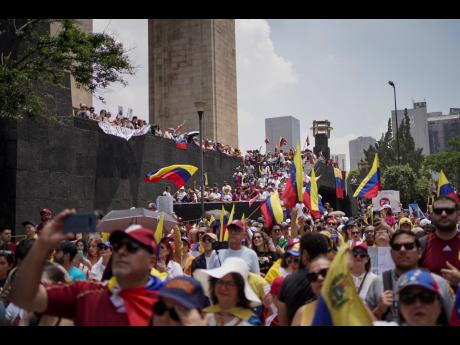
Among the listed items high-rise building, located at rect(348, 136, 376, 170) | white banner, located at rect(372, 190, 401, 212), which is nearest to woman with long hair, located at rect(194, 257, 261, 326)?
white banner, located at rect(372, 190, 401, 212)

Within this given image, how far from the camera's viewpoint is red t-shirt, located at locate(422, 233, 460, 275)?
454cm

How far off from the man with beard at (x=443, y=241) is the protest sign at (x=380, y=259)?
1053mm

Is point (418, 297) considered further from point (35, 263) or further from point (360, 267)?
point (360, 267)

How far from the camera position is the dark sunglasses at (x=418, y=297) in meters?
2.89

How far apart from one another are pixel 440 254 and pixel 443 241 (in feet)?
0.43

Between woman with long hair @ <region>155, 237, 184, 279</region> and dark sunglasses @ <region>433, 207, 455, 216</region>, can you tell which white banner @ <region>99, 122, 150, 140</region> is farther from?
dark sunglasses @ <region>433, 207, 455, 216</region>

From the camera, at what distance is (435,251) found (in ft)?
15.3

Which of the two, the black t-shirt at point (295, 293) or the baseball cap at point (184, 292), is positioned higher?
the baseball cap at point (184, 292)

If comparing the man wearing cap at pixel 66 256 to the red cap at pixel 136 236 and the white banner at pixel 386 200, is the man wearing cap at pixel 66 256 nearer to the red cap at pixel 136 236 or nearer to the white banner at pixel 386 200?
the red cap at pixel 136 236

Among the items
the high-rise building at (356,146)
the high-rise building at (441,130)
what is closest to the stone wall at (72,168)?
the high-rise building at (441,130)
